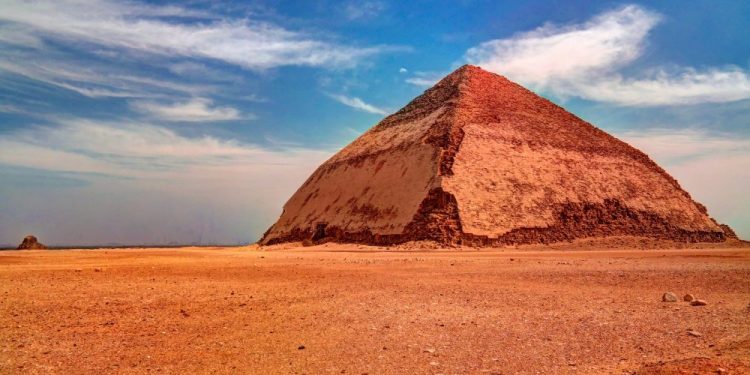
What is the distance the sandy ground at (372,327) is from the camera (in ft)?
16.3

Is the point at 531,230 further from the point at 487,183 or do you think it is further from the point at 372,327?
the point at 372,327

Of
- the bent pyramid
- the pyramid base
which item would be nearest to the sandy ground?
the pyramid base

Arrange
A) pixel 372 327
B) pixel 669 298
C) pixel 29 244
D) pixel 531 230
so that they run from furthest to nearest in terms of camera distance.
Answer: pixel 29 244
pixel 531 230
pixel 669 298
pixel 372 327

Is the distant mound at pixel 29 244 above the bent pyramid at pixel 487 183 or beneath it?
beneath

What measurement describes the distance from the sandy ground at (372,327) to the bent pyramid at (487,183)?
20.5 m

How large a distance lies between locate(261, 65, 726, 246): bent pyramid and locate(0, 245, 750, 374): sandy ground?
67.4ft

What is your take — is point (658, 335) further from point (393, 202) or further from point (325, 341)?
point (393, 202)

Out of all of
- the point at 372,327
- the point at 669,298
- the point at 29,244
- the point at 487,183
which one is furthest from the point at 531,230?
the point at 29,244

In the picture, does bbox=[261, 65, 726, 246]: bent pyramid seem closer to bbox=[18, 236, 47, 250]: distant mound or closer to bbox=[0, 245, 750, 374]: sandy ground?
bbox=[18, 236, 47, 250]: distant mound

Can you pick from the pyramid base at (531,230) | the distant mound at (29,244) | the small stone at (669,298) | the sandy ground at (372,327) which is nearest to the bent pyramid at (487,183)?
the pyramid base at (531,230)

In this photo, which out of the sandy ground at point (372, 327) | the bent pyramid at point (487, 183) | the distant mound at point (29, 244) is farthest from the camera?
the distant mound at point (29, 244)

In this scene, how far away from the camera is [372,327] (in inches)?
258

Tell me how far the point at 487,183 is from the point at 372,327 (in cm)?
2928

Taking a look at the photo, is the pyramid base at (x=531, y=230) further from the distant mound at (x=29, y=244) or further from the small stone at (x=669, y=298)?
the small stone at (x=669, y=298)
